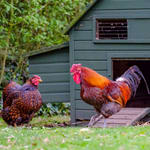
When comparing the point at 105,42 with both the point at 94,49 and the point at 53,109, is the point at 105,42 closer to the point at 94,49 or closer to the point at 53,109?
the point at 94,49

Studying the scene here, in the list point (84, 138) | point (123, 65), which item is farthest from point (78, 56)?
point (84, 138)

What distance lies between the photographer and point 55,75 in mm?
11734

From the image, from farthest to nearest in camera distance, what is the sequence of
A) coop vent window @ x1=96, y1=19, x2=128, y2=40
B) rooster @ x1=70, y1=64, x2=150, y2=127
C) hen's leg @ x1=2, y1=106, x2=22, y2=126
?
coop vent window @ x1=96, y1=19, x2=128, y2=40 → hen's leg @ x1=2, y1=106, x2=22, y2=126 → rooster @ x1=70, y1=64, x2=150, y2=127

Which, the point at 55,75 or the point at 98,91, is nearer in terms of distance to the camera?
the point at 98,91

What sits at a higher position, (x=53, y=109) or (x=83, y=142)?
(x=83, y=142)

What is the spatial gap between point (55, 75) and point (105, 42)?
186cm

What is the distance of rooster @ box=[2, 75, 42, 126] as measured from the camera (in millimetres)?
9648

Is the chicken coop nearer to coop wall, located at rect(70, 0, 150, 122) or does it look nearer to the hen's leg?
coop wall, located at rect(70, 0, 150, 122)

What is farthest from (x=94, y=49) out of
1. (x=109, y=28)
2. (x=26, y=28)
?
(x=26, y=28)

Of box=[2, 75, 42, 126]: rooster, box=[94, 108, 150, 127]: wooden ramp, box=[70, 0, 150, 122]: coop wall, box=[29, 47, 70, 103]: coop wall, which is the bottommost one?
box=[94, 108, 150, 127]: wooden ramp

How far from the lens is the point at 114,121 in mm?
10156

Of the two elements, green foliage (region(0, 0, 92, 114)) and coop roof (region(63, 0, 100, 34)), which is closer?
coop roof (region(63, 0, 100, 34))

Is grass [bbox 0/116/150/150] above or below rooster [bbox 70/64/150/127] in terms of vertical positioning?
below

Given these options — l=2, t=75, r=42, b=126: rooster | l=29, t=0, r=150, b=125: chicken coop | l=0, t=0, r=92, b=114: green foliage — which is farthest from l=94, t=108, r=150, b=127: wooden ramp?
l=0, t=0, r=92, b=114: green foliage
